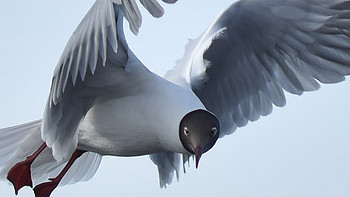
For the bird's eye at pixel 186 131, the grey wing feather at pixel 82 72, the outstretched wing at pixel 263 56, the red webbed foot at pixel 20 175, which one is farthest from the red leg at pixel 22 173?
the bird's eye at pixel 186 131

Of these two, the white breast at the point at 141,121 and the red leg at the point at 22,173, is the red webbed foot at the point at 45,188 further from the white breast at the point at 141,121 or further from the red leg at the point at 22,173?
the white breast at the point at 141,121

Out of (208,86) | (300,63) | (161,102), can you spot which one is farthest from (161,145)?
(300,63)

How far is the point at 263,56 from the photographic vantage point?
557cm

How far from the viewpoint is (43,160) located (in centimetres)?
560

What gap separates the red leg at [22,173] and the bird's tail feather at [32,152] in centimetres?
15

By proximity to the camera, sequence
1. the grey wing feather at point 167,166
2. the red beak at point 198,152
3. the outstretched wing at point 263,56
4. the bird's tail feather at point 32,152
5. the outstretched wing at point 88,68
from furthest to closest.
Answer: the grey wing feather at point 167,166, the bird's tail feather at point 32,152, the outstretched wing at point 263,56, the red beak at point 198,152, the outstretched wing at point 88,68

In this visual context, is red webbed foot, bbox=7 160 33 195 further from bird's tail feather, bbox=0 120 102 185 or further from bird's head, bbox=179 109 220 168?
bird's head, bbox=179 109 220 168

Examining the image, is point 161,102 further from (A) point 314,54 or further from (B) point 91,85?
(A) point 314,54

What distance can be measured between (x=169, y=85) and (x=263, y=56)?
988 millimetres

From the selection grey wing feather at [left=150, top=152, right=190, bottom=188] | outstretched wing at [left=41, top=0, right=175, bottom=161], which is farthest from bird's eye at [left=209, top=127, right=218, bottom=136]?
grey wing feather at [left=150, top=152, right=190, bottom=188]

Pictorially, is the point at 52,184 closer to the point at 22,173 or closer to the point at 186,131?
the point at 22,173

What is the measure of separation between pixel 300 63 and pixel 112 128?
140cm

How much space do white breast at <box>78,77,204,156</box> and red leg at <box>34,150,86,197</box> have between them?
43 cm

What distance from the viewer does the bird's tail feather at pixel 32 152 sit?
218 inches
